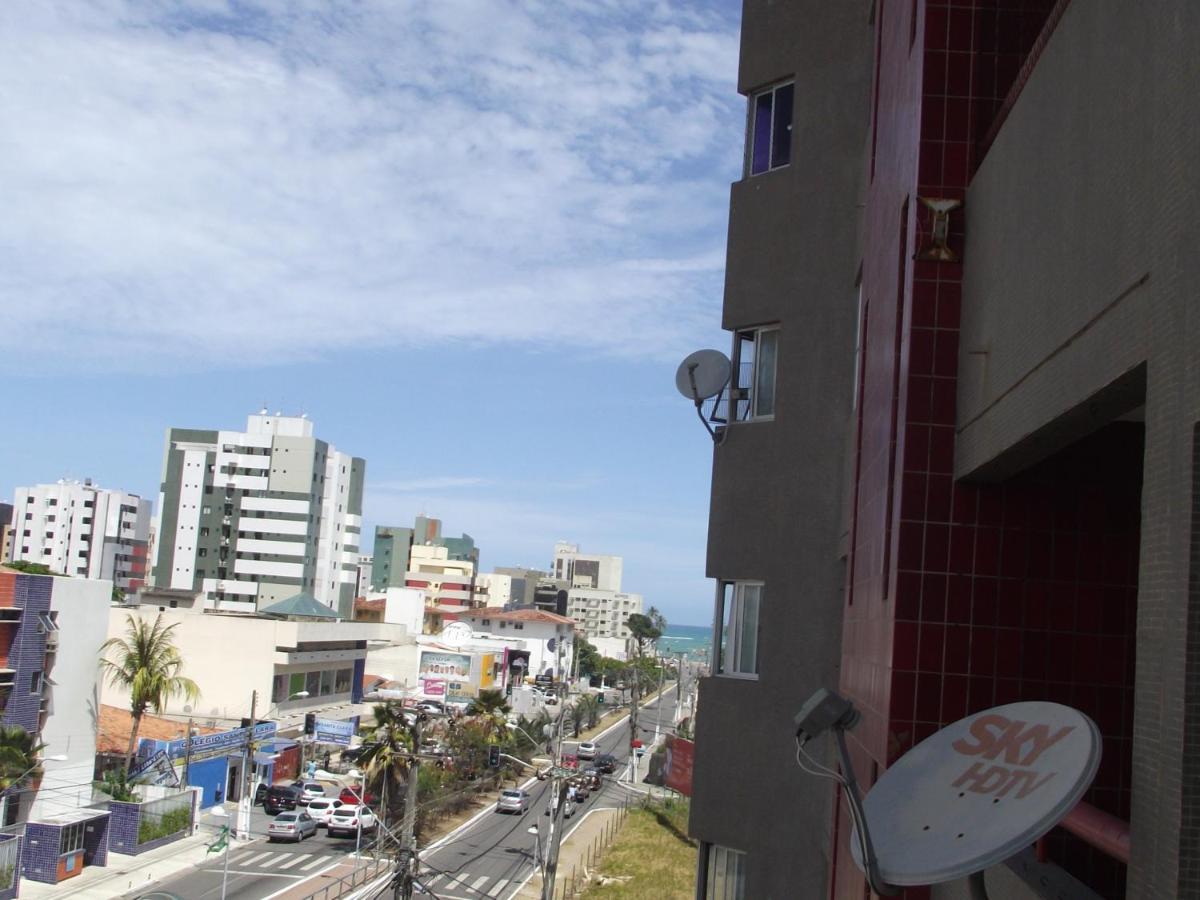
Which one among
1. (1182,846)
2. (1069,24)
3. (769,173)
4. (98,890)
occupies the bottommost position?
(98,890)

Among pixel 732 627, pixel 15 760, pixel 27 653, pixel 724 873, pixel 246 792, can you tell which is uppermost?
pixel 732 627

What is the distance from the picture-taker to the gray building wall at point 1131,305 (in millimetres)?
3586

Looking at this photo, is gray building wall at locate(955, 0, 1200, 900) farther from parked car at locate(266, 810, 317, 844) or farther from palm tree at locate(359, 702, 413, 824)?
parked car at locate(266, 810, 317, 844)

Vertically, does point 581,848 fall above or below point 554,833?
below

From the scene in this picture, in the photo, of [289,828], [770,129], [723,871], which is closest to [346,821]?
[289,828]

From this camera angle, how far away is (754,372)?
12641 millimetres

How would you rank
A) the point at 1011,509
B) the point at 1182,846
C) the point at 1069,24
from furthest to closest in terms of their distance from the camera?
the point at 1011,509 → the point at 1069,24 → the point at 1182,846

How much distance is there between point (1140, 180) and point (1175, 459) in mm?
1054

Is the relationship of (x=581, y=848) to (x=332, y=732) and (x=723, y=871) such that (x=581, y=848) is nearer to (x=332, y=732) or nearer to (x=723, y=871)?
(x=332, y=732)

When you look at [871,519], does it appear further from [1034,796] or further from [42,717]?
[42,717]

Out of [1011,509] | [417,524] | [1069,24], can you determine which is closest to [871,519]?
[1011,509]

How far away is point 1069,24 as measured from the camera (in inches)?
201

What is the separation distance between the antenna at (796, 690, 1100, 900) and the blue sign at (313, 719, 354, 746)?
198 feet

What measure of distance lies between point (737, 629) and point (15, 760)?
31.7 m
